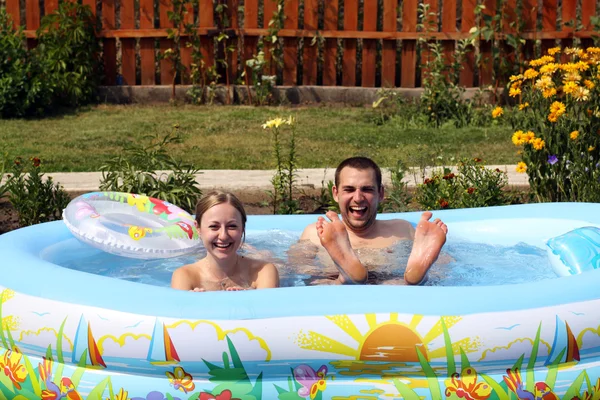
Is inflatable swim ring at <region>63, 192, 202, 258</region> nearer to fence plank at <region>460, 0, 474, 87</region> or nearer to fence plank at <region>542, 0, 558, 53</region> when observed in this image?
fence plank at <region>460, 0, 474, 87</region>

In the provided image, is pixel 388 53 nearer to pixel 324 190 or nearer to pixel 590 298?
pixel 324 190


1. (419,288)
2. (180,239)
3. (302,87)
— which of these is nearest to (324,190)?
(180,239)

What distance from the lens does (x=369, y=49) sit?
945cm

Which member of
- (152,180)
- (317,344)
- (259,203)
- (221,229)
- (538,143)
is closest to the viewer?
(317,344)

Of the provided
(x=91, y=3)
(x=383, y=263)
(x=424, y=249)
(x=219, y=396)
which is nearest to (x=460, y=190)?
(x=383, y=263)

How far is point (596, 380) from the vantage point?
10.4 ft

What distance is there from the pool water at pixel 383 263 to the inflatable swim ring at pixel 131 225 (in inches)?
3.6

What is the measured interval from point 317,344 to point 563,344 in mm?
847

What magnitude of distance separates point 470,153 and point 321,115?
84.0 inches

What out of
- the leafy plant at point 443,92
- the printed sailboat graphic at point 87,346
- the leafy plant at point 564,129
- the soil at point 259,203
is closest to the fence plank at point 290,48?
the leafy plant at point 443,92

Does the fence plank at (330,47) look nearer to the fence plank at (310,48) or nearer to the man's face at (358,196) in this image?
the fence plank at (310,48)

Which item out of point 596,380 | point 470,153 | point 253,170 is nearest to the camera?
point 596,380

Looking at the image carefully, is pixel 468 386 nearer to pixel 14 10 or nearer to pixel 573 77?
pixel 573 77

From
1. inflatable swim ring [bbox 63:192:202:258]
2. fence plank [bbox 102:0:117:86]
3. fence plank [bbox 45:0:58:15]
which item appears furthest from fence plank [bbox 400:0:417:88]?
inflatable swim ring [bbox 63:192:202:258]
